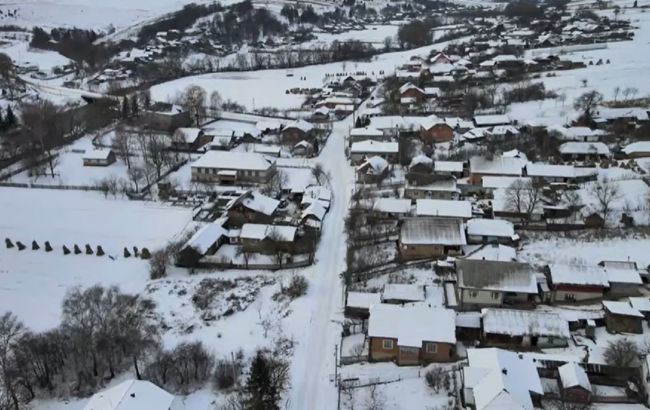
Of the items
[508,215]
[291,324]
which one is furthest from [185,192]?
[508,215]

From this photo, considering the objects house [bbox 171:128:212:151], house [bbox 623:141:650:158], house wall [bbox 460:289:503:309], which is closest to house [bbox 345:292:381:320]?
house wall [bbox 460:289:503:309]

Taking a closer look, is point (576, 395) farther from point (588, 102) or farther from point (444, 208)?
point (588, 102)

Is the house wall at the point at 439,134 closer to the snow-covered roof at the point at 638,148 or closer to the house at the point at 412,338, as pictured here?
the snow-covered roof at the point at 638,148

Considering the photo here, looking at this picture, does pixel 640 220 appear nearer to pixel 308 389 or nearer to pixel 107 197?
pixel 308 389

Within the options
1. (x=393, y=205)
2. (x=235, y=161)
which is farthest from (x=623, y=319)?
(x=235, y=161)

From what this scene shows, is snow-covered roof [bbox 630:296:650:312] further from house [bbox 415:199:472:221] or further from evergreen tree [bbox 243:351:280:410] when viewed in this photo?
evergreen tree [bbox 243:351:280:410]
